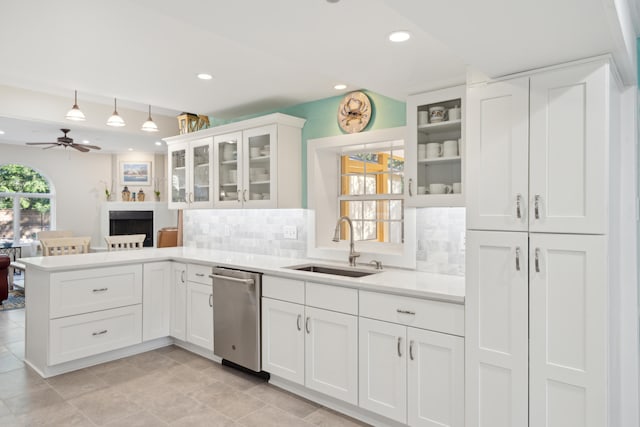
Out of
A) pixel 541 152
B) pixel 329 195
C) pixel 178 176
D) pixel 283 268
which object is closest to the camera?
pixel 541 152

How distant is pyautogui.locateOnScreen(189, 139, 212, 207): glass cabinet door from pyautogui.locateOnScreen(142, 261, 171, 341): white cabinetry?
73cm

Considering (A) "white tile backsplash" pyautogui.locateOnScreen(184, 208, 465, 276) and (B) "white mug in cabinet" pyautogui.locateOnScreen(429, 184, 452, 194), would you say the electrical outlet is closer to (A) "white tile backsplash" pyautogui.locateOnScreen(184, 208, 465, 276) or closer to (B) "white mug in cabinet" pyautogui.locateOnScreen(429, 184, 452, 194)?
(A) "white tile backsplash" pyautogui.locateOnScreen(184, 208, 465, 276)

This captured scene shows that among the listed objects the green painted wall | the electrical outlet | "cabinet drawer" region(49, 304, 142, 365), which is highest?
the green painted wall

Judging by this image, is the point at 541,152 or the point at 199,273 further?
the point at 199,273

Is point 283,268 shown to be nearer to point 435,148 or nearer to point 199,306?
point 199,306

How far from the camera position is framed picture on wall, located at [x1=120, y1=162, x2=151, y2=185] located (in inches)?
390

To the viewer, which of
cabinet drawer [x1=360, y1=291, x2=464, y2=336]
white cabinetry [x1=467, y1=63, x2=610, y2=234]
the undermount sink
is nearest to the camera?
white cabinetry [x1=467, y1=63, x2=610, y2=234]

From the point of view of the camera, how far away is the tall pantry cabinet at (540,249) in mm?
1786

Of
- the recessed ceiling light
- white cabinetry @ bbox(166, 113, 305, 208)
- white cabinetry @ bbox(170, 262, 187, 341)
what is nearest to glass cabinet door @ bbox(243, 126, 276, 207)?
white cabinetry @ bbox(166, 113, 305, 208)

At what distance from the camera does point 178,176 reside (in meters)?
4.59

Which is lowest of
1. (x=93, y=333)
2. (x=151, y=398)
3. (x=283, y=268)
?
(x=151, y=398)

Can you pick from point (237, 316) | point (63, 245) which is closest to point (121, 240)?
point (63, 245)

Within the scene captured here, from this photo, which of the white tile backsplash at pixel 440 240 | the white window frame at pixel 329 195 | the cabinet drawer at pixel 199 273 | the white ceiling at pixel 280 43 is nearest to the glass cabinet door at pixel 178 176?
the white ceiling at pixel 280 43

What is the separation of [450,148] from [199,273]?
2385 mm
